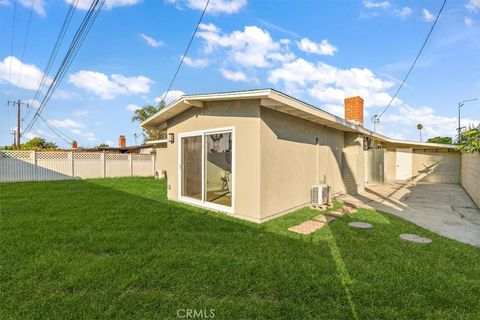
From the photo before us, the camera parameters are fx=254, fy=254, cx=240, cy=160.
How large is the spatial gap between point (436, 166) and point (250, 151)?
1639 centimetres

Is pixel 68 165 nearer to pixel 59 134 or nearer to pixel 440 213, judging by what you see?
pixel 440 213

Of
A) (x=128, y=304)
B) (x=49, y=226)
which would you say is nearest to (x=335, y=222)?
(x=128, y=304)

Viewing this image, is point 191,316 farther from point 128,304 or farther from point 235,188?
point 235,188

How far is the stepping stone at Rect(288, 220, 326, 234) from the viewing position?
529 centimetres

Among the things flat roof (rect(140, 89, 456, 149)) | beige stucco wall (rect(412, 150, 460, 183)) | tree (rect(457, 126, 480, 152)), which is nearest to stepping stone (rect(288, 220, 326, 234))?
flat roof (rect(140, 89, 456, 149))

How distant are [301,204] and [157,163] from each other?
47.2 feet

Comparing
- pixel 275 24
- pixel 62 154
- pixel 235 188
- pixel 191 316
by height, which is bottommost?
pixel 191 316

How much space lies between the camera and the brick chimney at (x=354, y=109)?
11.7 m

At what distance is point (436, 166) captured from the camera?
54.3ft

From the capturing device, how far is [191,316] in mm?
2553

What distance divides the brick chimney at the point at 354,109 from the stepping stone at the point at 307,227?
7.49 meters

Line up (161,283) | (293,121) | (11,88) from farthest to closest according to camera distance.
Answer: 1. (11,88)
2. (293,121)
3. (161,283)

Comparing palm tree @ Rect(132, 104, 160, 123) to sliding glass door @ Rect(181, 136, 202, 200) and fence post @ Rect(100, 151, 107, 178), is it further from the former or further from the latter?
sliding glass door @ Rect(181, 136, 202, 200)

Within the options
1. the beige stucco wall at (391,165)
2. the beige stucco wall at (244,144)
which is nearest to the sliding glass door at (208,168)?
the beige stucco wall at (244,144)
